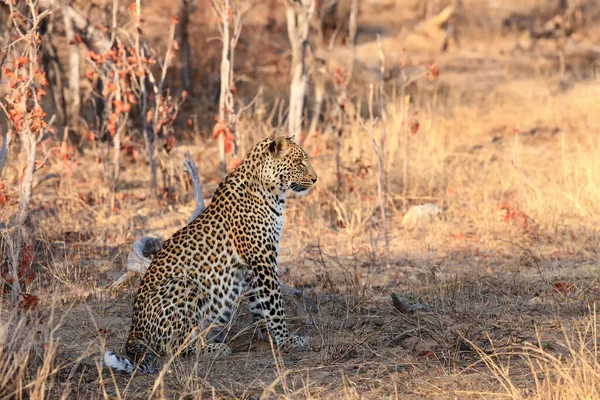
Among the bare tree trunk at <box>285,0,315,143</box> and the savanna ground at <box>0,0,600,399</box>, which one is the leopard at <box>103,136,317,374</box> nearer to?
the savanna ground at <box>0,0,600,399</box>

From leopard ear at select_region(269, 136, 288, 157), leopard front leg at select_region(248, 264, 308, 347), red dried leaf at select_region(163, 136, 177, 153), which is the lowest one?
leopard front leg at select_region(248, 264, 308, 347)

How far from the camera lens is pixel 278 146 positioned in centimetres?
611

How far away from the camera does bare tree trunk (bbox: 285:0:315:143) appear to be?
11078 millimetres

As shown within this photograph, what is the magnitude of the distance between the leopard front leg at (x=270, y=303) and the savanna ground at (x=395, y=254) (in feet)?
0.43

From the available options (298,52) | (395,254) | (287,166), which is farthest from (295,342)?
(298,52)

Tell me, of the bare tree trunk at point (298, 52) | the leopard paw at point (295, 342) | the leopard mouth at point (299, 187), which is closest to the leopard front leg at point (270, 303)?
the leopard paw at point (295, 342)

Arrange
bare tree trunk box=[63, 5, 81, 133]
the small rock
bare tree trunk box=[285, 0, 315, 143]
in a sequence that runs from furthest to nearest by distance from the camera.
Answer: bare tree trunk box=[63, 5, 81, 133] < bare tree trunk box=[285, 0, 315, 143] < the small rock

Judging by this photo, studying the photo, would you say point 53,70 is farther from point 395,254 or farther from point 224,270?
point 224,270

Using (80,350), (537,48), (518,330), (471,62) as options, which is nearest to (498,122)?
(471,62)

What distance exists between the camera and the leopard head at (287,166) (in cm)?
610

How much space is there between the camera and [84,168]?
11750 mm

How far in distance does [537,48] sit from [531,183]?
10.0 meters

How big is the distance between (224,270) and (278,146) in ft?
2.88

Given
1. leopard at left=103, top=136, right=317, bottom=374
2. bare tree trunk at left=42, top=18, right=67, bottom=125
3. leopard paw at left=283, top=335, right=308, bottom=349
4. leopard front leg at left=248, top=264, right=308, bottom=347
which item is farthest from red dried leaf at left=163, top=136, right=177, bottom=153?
leopard paw at left=283, top=335, right=308, bottom=349
